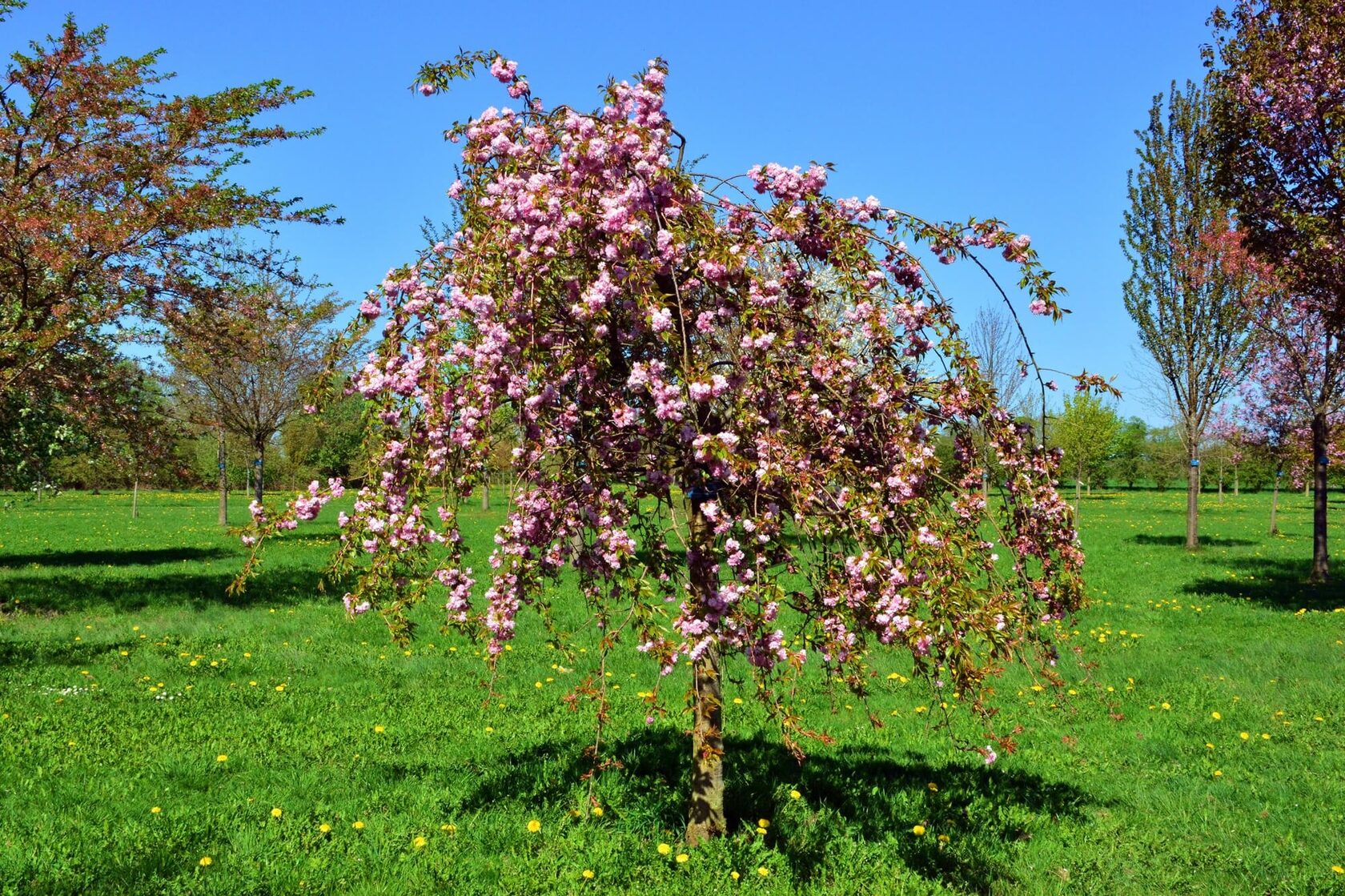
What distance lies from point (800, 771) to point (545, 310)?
382 cm

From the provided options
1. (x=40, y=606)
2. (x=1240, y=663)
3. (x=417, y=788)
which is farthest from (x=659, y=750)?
(x=40, y=606)

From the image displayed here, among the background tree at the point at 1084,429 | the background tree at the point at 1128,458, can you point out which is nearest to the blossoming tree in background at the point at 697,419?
the background tree at the point at 1084,429

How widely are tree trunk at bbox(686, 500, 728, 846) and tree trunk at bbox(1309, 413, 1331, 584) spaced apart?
50.5 feet

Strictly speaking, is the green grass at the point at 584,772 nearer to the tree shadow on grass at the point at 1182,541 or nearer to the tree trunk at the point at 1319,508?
the tree trunk at the point at 1319,508

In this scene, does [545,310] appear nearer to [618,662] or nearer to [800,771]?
[800,771]

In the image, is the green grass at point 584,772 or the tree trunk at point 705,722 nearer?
the tree trunk at point 705,722

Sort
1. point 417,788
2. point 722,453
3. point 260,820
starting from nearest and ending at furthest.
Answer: point 722,453 < point 260,820 < point 417,788

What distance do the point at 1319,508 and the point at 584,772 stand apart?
635 inches

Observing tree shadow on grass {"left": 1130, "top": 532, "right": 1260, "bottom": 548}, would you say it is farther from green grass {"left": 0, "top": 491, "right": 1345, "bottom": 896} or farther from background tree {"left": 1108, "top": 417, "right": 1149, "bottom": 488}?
background tree {"left": 1108, "top": 417, "right": 1149, "bottom": 488}

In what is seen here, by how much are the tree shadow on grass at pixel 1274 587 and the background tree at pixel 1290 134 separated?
4184 millimetres

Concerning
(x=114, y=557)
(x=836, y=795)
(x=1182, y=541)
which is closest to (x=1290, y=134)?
(x=836, y=795)

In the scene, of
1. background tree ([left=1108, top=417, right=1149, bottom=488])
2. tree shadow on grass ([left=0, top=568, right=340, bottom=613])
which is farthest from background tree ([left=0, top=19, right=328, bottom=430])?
background tree ([left=1108, top=417, right=1149, bottom=488])

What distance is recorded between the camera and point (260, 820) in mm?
5473

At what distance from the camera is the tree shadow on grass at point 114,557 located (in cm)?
1823
